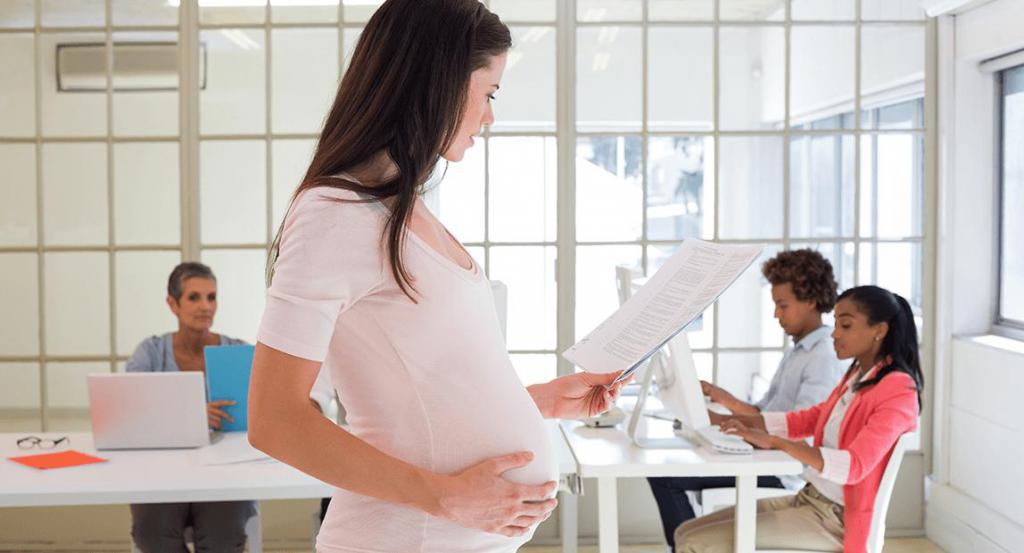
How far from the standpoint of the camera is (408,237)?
111cm

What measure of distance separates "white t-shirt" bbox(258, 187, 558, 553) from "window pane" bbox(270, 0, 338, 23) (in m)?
3.45

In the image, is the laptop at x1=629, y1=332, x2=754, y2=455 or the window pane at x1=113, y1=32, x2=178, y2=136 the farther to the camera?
the window pane at x1=113, y1=32, x2=178, y2=136

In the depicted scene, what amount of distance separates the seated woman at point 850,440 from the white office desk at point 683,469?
0.26 feet

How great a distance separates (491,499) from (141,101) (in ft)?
12.1

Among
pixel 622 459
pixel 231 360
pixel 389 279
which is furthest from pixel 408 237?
pixel 231 360

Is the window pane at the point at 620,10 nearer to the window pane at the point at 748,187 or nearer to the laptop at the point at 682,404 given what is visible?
the window pane at the point at 748,187

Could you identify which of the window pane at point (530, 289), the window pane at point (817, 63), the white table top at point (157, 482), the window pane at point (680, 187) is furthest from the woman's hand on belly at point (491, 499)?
the window pane at point (817, 63)

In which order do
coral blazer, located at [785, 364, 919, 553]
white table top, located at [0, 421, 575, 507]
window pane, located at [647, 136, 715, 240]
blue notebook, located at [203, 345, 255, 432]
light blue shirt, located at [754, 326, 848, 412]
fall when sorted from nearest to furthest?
white table top, located at [0, 421, 575, 507] < coral blazer, located at [785, 364, 919, 553] < blue notebook, located at [203, 345, 255, 432] < light blue shirt, located at [754, 326, 848, 412] < window pane, located at [647, 136, 715, 240]

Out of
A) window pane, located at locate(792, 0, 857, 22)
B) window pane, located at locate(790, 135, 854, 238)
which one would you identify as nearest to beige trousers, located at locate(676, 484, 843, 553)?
window pane, located at locate(790, 135, 854, 238)

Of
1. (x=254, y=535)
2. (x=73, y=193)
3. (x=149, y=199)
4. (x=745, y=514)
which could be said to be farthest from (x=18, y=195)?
(x=745, y=514)

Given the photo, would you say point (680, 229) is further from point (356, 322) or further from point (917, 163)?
point (356, 322)

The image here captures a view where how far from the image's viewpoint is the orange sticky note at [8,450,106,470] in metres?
2.91

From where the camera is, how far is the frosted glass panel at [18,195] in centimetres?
441

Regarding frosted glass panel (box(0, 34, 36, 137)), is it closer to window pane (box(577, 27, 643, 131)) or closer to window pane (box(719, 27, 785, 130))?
window pane (box(577, 27, 643, 131))
